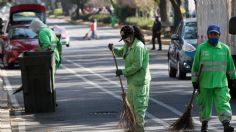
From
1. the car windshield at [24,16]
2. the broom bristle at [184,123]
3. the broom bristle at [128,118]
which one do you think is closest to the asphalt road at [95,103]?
the broom bristle at [184,123]

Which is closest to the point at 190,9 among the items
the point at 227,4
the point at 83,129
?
the point at 227,4

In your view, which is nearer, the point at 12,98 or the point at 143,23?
the point at 12,98

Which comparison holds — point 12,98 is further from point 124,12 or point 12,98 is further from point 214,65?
point 124,12

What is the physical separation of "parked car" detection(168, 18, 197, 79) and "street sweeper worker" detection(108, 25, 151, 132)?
10.9 metres

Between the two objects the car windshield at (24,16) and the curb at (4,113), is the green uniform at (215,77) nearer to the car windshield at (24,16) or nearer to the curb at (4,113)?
the curb at (4,113)

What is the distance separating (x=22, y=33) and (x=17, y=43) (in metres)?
0.79

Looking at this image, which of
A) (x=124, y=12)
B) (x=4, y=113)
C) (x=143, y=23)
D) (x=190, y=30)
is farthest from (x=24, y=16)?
(x=124, y=12)

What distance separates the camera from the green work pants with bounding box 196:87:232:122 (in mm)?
11352

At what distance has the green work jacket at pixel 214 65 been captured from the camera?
1141 centimetres

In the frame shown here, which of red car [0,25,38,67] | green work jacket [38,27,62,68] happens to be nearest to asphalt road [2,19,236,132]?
red car [0,25,38,67]

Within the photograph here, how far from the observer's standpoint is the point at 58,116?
15.3 metres

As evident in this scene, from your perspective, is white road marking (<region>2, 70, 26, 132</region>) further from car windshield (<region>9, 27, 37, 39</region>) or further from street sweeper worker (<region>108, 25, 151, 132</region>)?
street sweeper worker (<region>108, 25, 151, 132</region>)

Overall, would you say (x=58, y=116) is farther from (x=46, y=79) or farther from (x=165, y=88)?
(x=165, y=88)

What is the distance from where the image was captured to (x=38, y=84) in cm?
1595
